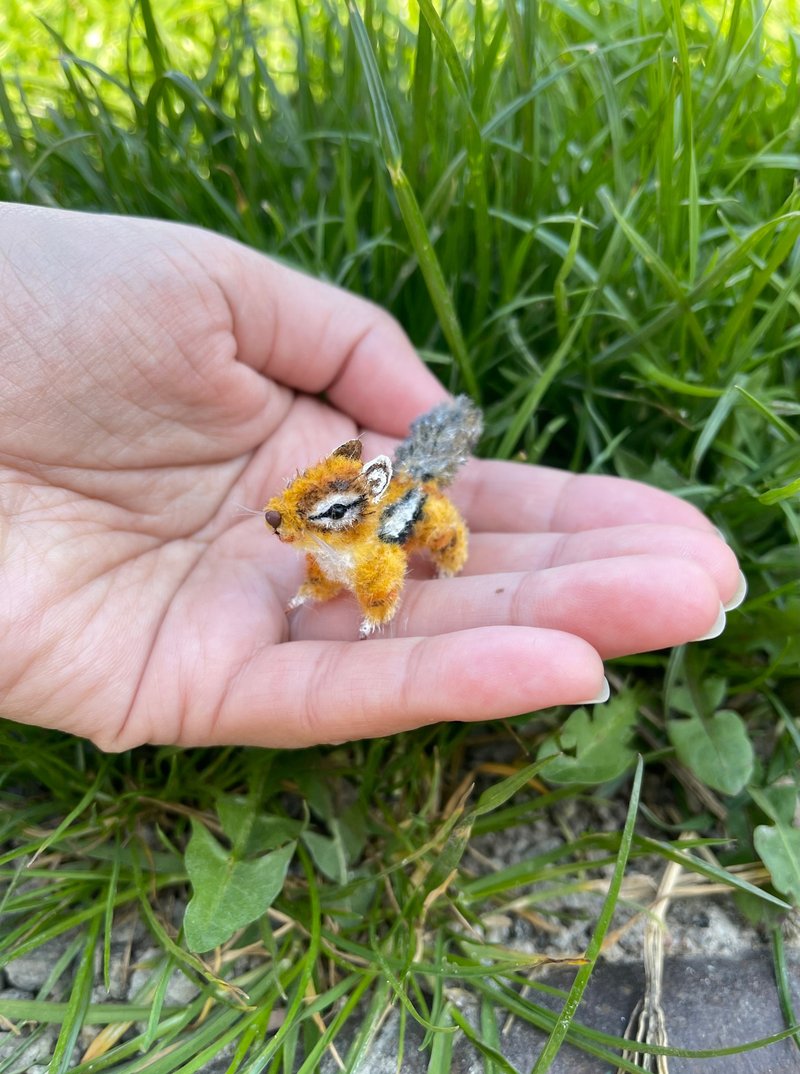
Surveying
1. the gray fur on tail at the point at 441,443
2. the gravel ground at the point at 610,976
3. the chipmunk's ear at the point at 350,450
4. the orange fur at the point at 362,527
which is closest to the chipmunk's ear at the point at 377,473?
the orange fur at the point at 362,527

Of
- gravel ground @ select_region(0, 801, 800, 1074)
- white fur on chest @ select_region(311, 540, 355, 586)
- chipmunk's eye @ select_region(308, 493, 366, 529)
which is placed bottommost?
gravel ground @ select_region(0, 801, 800, 1074)

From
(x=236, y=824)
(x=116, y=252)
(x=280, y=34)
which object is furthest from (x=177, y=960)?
(x=280, y=34)

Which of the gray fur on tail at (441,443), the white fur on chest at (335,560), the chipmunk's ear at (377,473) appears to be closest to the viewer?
the chipmunk's ear at (377,473)

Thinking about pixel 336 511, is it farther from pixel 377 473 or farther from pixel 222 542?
pixel 222 542

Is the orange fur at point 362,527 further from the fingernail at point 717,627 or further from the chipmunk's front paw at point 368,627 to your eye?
the fingernail at point 717,627

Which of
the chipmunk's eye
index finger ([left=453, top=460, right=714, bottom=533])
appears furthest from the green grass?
the chipmunk's eye

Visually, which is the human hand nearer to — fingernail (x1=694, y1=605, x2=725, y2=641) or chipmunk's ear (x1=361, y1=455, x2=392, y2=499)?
fingernail (x1=694, y1=605, x2=725, y2=641)
